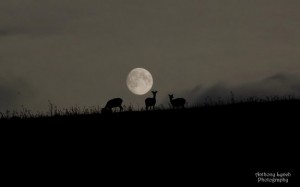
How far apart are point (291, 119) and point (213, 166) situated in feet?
18.9

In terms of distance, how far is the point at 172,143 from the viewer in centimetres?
1819

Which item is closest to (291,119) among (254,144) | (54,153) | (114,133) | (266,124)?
(266,124)

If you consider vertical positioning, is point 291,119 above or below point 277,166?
above

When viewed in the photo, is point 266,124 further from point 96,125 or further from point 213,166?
point 96,125

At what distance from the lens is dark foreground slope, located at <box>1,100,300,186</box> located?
50.2ft

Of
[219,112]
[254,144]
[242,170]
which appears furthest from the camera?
[219,112]

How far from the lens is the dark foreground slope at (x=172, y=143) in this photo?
50.2ft

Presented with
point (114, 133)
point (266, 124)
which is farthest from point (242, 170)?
point (114, 133)

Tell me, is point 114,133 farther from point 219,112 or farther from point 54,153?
point 219,112

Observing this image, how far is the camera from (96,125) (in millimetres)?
22094

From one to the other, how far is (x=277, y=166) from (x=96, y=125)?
9.02 m

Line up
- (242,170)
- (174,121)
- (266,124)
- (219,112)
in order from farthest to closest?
1. (219,112)
2. (174,121)
3. (266,124)
4. (242,170)

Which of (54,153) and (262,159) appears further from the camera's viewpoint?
(54,153)

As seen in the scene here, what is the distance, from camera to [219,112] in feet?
75.6
